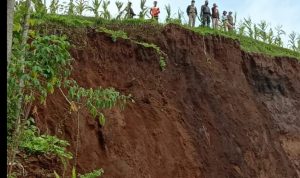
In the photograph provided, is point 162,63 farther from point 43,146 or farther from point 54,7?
point 43,146

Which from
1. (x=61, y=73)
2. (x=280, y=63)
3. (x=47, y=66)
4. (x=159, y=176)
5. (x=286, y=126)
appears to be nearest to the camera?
(x=47, y=66)

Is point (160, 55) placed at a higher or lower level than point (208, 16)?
lower

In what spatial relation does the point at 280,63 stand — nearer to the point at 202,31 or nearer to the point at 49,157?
the point at 202,31

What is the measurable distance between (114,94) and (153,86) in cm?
544

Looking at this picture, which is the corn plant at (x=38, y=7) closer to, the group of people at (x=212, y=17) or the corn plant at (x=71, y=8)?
the corn plant at (x=71, y=8)

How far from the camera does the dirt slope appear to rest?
28.2 feet

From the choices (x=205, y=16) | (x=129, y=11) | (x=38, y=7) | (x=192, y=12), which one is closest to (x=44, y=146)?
(x=38, y=7)

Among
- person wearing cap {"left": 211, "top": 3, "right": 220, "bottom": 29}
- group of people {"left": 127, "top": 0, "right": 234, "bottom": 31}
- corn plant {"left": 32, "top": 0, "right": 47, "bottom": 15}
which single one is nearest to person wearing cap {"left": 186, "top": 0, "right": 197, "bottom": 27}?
group of people {"left": 127, "top": 0, "right": 234, "bottom": 31}

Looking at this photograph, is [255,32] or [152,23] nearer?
[152,23]

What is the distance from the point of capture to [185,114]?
10766 mm

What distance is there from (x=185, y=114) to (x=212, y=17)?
5.32 meters

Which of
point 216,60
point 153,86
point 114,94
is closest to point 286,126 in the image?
point 216,60

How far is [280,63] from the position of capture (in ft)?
48.7

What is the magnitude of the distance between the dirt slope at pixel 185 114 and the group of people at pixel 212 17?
5.33 feet
